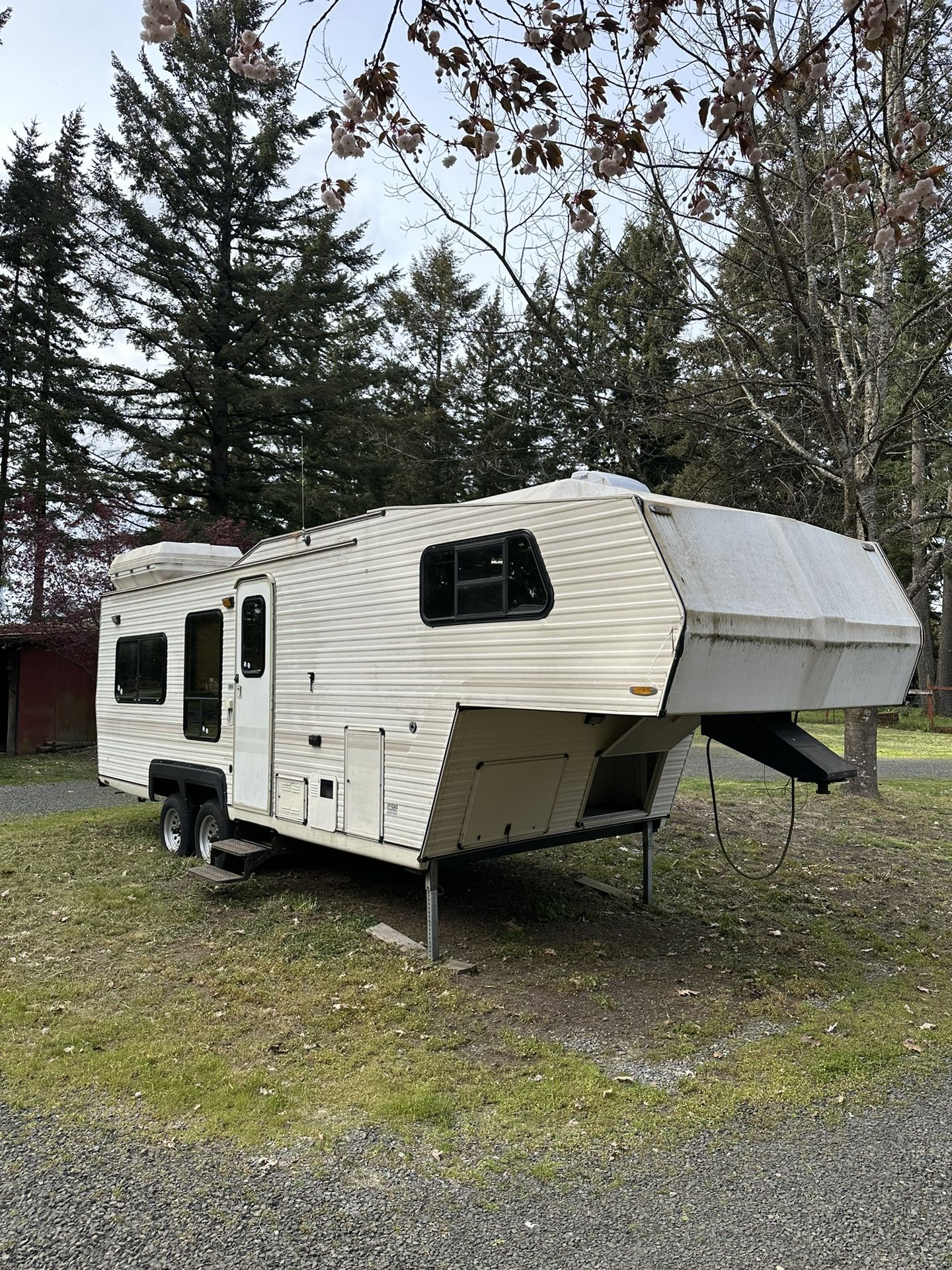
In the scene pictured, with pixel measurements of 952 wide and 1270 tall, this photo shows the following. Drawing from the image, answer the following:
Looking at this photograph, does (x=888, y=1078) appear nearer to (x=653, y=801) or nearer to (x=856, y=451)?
(x=653, y=801)

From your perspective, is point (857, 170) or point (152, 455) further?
point (152, 455)

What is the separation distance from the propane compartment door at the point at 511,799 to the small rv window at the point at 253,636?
262 cm

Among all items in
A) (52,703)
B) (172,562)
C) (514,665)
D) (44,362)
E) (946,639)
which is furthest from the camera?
(946,639)

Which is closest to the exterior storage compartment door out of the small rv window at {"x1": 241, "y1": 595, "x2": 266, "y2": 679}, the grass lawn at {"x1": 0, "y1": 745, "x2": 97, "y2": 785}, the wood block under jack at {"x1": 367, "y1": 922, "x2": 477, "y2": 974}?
the wood block under jack at {"x1": 367, "y1": 922, "x2": 477, "y2": 974}

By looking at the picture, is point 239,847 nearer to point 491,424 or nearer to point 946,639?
point 491,424

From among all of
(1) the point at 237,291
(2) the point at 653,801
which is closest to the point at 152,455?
(1) the point at 237,291

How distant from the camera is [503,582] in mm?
5324

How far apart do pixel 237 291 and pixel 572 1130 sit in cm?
2254

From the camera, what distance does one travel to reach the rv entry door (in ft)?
24.6

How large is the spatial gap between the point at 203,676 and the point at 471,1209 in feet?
19.9

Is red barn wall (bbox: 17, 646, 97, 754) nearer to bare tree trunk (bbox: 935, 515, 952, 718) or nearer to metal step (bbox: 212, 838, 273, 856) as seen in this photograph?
metal step (bbox: 212, 838, 273, 856)

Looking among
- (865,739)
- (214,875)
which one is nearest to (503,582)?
(214,875)

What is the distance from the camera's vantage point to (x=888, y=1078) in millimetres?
4449

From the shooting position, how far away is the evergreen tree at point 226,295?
22.1m
